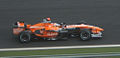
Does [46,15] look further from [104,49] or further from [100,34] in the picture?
[104,49]

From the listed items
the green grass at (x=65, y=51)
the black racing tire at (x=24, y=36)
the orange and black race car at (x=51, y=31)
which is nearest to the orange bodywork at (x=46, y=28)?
the orange and black race car at (x=51, y=31)

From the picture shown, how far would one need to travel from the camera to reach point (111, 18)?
1009cm

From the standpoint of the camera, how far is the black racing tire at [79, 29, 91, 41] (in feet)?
30.4

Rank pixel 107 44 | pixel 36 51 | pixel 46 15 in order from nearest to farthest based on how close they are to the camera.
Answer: pixel 36 51
pixel 107 44
pixel 46 15

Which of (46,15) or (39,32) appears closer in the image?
(39,32)

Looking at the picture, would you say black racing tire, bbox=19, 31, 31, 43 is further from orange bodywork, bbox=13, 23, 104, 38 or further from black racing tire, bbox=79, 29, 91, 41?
black racing tire, bbox=79, 29, 91, 41

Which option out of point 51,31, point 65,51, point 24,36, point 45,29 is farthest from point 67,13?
point 65,51

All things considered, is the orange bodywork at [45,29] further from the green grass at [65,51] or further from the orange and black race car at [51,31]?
the green grass at [65,51]

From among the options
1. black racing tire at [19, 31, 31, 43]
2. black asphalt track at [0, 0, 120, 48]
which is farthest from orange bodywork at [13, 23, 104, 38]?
black asphalt track at [0, 0, 120, 48]

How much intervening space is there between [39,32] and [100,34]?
265 centimetres

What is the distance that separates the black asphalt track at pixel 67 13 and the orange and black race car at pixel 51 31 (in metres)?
0.23

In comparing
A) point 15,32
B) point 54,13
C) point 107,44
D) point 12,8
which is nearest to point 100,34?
point 107,44

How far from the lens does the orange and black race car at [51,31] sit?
923 cm

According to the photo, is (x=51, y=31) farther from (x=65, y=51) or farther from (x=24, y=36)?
(x=65, y=51)
